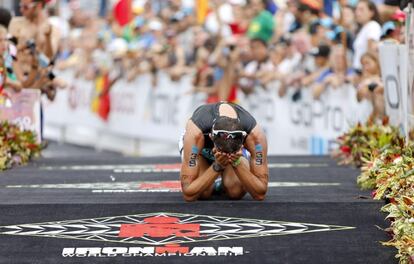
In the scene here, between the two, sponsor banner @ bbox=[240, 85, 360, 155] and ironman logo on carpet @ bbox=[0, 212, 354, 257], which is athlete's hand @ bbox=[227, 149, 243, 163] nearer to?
ironman logo on carpet @ bbox=[0, 212, 354, 257]

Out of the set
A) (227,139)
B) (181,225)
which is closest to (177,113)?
(227,139)

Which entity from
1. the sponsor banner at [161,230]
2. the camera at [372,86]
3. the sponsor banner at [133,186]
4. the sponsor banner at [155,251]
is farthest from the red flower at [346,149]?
the sponsor banner at [155,251]

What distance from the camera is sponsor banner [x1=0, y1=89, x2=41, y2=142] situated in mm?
16266

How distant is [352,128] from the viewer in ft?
47.9

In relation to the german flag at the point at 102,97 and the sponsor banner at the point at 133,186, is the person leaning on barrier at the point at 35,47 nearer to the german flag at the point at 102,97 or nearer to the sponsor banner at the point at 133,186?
the sponsor banner at the point at 133,186

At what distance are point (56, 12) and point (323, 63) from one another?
1310cm

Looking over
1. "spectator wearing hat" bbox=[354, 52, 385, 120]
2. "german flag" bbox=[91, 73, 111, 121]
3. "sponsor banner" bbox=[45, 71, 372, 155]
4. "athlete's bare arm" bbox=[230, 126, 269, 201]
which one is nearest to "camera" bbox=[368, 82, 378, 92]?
"spectator wearing hat" bbox=[354, 52, 385, 120]

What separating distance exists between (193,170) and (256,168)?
51 centimetres

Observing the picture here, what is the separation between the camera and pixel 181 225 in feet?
29.8

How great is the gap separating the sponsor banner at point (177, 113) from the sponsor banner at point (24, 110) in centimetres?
413

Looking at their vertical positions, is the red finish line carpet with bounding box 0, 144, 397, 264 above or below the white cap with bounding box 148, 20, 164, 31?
below

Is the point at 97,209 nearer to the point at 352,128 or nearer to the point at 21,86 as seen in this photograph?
the point at 352,128

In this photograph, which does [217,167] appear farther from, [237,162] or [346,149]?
[346,149]

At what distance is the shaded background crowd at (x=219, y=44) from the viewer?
1698 centimetres
